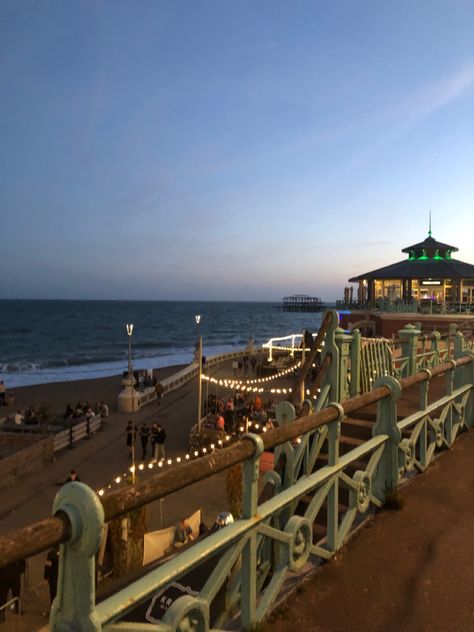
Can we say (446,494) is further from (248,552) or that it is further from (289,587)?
(248,552)

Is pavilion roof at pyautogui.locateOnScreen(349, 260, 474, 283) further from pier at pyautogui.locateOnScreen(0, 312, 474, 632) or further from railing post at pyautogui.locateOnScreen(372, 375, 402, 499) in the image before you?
railing post at pyautogui.locateOnScreen(372, 375, 402, 499)

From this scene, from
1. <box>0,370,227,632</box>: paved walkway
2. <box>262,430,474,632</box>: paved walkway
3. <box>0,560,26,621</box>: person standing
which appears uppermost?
<box>262,430,474,632</box>: paved walkway

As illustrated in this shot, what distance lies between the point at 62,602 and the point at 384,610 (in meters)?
1.96

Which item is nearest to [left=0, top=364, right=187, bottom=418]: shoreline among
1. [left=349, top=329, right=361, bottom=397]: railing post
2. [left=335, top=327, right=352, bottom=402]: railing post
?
[left=349, top=329, right=361, bottom=397]: railing post

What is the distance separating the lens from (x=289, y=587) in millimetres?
2887

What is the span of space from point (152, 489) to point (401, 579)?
2.09 meters

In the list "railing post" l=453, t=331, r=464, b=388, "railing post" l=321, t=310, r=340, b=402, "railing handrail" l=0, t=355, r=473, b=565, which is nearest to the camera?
"railing handrail" l=0, t=355, r=473, b=565

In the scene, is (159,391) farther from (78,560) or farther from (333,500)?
(78,560)

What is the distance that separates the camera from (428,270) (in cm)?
3178

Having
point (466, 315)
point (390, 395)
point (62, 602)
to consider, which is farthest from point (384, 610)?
point (466, 315)

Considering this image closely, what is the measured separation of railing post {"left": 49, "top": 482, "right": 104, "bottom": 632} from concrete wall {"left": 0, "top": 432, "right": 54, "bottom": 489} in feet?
47.5

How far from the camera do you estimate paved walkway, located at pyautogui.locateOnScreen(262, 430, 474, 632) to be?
262 cm

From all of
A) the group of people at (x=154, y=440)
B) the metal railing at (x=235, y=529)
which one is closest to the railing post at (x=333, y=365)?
the metal railing at (x=235, y=529)

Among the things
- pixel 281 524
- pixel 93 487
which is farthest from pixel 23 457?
pixel 281 524
